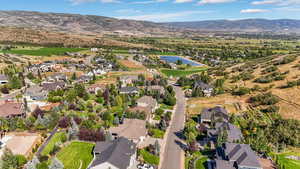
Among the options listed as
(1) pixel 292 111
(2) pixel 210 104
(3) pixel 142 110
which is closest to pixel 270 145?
(1) pixel 292 111

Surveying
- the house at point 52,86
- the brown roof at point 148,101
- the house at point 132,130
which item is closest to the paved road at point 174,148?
the house at point 132,130

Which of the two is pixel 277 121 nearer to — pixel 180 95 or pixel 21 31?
pixel 180 95

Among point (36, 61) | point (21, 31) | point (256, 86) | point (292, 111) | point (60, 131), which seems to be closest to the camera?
point (60, 131)

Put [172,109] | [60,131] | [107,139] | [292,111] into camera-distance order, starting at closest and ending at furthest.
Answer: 1. [107,139]
2. [60,131]
3. [292,111]
4. [172,109]

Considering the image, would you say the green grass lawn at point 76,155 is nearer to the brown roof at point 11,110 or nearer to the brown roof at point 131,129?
the brown roof at point 131,129

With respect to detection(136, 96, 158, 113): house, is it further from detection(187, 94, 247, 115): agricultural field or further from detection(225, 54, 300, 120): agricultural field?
detection(225, 54, 300, 120): agricultural field

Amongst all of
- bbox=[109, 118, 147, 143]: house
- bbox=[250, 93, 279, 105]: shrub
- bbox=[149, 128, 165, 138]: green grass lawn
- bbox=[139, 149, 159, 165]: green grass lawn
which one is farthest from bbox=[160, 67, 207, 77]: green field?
bbox=[139, 149, 159, 165]: green grass lawn
